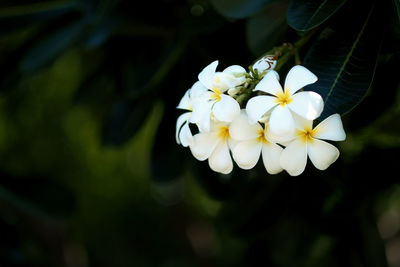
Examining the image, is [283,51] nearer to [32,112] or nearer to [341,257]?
[341,257]

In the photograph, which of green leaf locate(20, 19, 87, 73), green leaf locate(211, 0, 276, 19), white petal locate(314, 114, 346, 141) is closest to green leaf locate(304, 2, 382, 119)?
white petal locate(314, 114, 346, 141)

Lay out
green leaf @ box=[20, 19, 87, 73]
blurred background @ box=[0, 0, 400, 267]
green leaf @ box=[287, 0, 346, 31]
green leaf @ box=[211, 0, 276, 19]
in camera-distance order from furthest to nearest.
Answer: green leaf @ box=[20, 19, 87, 73]
blurred background @ box=[0, 0, 400, 267]
green leaf @ box=[211, 0, 276, 19]
green leaf @ box=[287, 0, 346, 31]

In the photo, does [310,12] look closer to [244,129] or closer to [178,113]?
[244,129]

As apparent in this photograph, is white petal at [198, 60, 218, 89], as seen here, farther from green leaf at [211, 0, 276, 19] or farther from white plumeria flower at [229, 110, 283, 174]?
green leaf at [211, 0, 276, 19]

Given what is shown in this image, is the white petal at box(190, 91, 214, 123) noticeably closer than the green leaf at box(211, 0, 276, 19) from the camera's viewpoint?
Yes

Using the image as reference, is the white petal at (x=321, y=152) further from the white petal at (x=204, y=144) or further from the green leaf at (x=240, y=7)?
the green leaf at (x=240, y=7)
